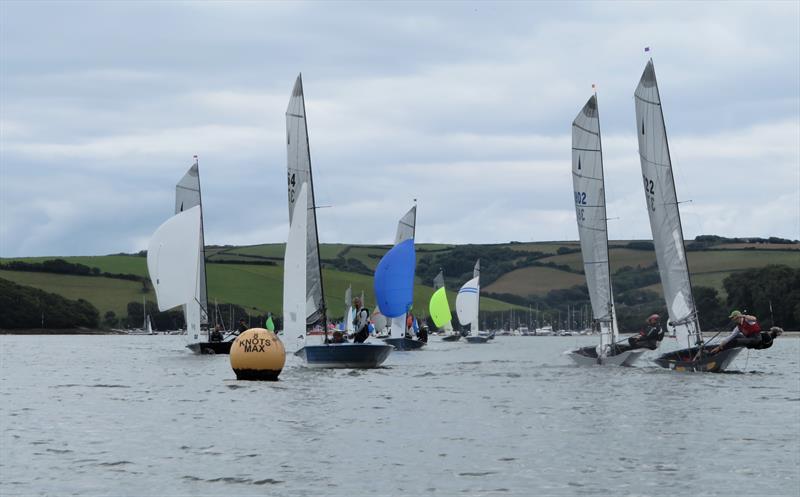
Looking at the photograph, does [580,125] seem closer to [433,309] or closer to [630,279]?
[433,309]

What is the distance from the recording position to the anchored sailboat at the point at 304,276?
4438 cm

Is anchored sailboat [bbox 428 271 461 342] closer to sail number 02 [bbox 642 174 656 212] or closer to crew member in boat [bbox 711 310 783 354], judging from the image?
sail number 02 [bbox 642 174 656 212]

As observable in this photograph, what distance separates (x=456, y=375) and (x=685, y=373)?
8375mm

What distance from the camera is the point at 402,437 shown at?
2466 centimetres

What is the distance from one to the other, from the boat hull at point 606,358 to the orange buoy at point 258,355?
635 inches

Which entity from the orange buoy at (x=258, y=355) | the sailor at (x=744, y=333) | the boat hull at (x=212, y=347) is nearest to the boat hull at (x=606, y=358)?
the sailor at (x=744, y=333)

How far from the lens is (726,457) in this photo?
21.5 metres

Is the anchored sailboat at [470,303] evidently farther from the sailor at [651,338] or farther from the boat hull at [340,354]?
the boat hull at [340,354]

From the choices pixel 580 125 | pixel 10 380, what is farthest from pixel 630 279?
pixel 10 380

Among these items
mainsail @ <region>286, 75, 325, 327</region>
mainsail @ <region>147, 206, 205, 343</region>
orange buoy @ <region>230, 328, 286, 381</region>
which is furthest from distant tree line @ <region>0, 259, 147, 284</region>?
orange buoy @ <region>230, 328, 286, 381</region>

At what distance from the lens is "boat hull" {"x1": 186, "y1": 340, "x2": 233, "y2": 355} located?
62.0 m

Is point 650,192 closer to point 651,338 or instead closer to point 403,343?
point 651,338

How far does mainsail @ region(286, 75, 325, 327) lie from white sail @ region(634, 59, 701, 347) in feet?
41.3

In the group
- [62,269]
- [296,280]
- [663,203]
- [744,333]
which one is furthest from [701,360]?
[62,269]
